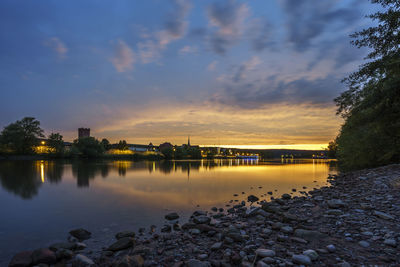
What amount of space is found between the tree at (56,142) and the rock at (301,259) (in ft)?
371

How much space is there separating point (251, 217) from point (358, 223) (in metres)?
4.02

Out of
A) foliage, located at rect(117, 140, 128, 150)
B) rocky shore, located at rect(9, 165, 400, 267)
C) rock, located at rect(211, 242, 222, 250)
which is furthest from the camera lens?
foliage, located at rect(117, 140, 128, 150)

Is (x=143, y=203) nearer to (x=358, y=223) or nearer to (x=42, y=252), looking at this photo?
(x=42, y=252)

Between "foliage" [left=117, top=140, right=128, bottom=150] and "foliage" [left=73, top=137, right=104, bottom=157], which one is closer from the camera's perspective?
"foliage" [left=73, top=137, right=104, bottom=157]

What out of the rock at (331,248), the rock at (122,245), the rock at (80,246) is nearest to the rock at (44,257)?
the rock at (80,246)

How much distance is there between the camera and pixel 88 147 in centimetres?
10331

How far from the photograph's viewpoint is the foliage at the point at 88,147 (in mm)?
101938

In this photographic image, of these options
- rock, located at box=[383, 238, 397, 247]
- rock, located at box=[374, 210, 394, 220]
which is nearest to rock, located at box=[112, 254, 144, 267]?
rock, located at box=[383, 238, 397, 247]

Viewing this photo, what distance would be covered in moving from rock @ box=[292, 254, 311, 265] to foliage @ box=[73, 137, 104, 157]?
364ft

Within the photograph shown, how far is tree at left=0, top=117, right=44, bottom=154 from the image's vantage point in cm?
8856

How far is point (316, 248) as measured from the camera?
5574 millimetres

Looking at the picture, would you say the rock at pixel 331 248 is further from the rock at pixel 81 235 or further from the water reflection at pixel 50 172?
the water reflection at pixel 50 172

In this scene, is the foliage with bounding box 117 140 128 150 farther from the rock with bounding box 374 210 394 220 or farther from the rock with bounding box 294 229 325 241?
the rock with bounding box 374 210 394 220

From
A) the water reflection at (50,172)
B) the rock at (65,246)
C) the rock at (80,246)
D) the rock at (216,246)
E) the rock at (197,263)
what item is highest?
the rock at (197,263)
